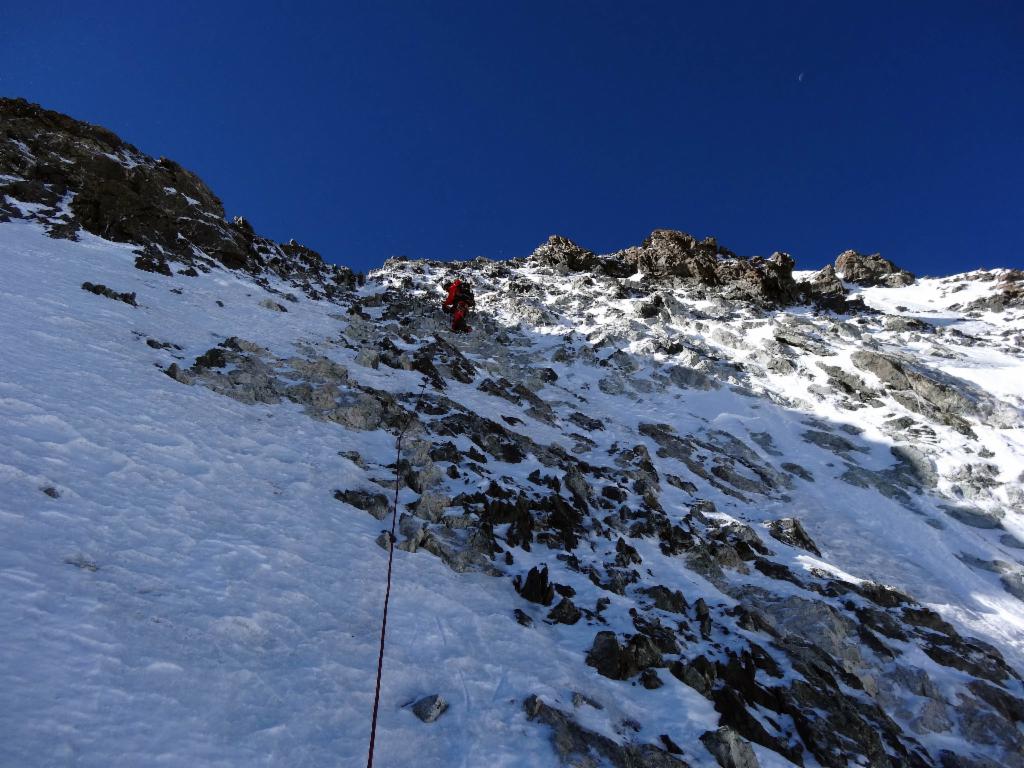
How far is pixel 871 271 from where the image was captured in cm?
6431

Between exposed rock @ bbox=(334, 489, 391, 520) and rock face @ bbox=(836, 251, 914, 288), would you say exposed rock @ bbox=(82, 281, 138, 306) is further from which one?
rock face @ bbox=(836, 251, 914, 288)

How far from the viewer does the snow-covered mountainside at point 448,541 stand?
20.7ft

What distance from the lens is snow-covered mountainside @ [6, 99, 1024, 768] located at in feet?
20.7

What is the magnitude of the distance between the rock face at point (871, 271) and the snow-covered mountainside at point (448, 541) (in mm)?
33945

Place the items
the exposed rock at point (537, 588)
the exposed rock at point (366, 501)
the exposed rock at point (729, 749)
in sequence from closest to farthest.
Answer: the exposed rock at point (729, 749) → the exposed rock at point (537, 588) → the exposed rock at point (366, 501)

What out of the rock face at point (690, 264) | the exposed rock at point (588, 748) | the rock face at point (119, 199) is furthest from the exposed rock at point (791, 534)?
the rock face at point (119, 199)

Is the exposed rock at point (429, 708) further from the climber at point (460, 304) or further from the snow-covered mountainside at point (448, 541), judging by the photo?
the climber at point (460, 304)

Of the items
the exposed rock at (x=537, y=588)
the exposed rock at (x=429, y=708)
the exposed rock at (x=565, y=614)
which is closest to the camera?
the exposed rock at (x=429, y=708)

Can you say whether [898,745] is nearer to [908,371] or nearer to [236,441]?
[236,441]

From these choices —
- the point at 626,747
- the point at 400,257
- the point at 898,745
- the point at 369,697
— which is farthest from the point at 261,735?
the point at 400,257

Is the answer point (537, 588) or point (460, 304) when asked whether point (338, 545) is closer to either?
point (537, 588)

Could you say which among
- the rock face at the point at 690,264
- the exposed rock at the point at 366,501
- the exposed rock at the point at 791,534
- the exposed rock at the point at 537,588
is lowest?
the exposed rock at the point at 537,588

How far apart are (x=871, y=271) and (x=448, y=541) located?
70.8 meters

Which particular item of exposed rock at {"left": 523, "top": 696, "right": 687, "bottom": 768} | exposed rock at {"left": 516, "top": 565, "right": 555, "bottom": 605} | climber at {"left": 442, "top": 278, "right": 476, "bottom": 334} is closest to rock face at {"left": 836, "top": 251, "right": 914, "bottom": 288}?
climber at {"left": 442, "top": 278, "right": 476, "bottom": 334}
